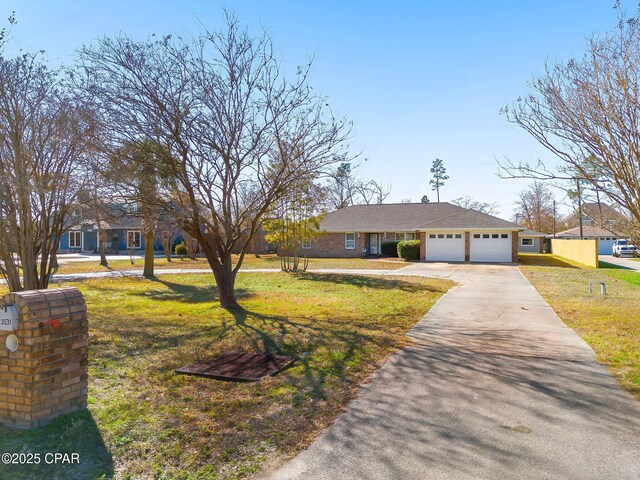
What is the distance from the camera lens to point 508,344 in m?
7.15

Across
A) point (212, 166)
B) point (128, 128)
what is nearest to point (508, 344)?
point (212, 166)

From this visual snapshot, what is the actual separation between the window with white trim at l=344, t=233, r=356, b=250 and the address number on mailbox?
31.8 metres

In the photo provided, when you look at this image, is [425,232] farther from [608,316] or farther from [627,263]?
[608,316]

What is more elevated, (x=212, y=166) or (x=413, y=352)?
(x=212, y=166)

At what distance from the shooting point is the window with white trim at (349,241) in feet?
115

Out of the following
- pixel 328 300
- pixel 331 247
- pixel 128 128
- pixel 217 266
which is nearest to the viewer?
pixel 128 128

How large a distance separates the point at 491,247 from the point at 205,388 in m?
26.7

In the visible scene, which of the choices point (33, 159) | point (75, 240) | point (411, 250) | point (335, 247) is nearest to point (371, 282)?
point (33, 159)

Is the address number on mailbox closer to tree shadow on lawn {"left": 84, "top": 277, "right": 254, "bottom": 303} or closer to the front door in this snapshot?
tree shadow on lawn {"left": 84, "top": 277, "right": 254, "bottom": 303}

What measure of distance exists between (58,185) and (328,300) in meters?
7.02

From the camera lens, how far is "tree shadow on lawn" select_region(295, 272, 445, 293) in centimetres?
1515

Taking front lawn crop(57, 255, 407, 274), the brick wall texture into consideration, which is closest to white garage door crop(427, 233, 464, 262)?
front lawn crop(57, 255, 407, 274)

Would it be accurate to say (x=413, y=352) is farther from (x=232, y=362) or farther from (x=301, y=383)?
(x=232, y=362)

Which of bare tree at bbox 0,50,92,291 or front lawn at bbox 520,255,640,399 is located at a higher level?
bare tree at bbox 0,50,92,291
